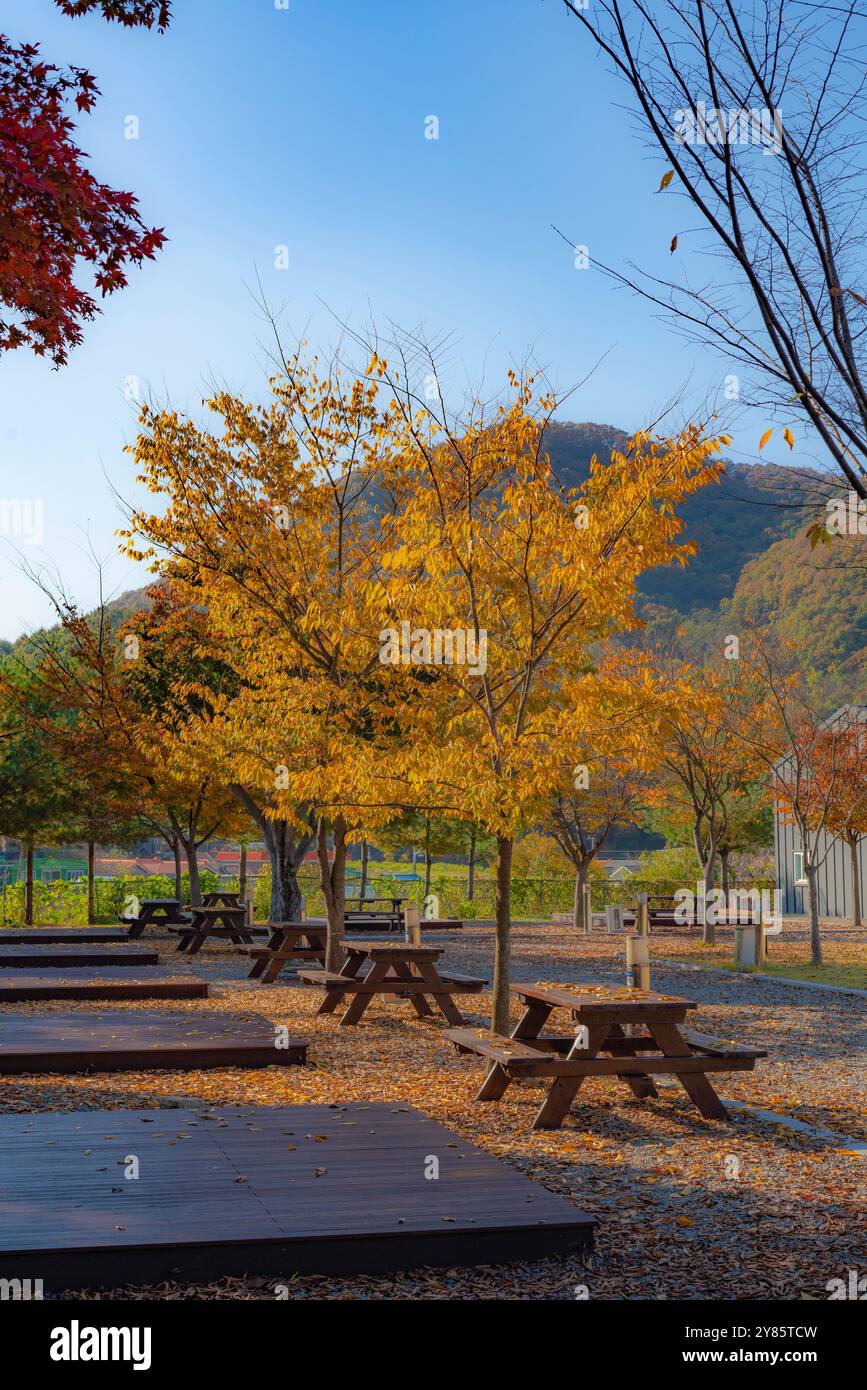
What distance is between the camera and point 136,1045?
9.20m

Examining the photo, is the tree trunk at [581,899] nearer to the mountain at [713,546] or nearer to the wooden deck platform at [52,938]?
the wooden deck platform at [52,938]

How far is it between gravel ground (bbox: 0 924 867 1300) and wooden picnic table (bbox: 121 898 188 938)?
8.73 meters

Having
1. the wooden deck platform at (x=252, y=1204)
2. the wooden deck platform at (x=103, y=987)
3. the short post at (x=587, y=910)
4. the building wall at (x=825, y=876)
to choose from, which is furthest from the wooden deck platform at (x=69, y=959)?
the building wall at (x=825, y=876)

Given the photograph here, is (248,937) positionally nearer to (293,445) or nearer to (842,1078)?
(293,445)

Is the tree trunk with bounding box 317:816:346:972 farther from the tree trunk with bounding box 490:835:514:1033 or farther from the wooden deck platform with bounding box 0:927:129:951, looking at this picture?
the wooden deck platform with bounding box 0:927:129:951

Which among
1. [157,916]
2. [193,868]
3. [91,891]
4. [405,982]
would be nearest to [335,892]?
[405,982]

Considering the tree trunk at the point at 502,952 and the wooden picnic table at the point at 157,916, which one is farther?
the wooden picnic table at the point at 157,916

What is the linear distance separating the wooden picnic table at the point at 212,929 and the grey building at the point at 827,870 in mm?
16595

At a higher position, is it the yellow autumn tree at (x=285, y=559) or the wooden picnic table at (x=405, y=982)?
the yellow autumn tree at (x=285, y=559)

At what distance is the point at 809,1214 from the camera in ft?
18.6

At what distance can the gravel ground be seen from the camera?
4.68 m

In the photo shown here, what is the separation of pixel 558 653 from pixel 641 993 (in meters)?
3.35

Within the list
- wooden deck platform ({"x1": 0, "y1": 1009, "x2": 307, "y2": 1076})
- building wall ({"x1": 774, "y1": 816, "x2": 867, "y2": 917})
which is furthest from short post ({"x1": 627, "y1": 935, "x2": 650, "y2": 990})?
building wall ({"x1": 774, "y1": 816, "x2": 867, "y2": 917})

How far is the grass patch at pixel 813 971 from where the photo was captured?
16300mm
